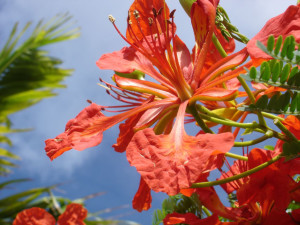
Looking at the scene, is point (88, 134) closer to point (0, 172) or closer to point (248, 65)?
point (248, 65)

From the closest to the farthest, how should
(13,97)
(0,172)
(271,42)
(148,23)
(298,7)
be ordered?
(271,42) → (298,7) → (148,23) → (0,172) → (13,97)

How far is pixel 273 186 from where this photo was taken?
1.70 feet

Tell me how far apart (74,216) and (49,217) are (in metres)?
0.08

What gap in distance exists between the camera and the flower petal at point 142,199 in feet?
2.04

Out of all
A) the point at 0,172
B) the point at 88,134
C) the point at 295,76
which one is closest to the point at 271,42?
the point at 295,76

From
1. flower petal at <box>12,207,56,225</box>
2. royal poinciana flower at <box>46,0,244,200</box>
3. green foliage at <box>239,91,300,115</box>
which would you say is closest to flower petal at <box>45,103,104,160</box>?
royal poinciana flower at <box>46,0,244,200</box>

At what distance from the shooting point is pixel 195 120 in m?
0.57

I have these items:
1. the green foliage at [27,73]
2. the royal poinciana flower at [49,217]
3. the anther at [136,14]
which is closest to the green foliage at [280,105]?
the anther at [136,14]

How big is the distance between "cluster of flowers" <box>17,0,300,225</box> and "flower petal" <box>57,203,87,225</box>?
0.32 meters

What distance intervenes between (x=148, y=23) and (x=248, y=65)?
223 millimetres

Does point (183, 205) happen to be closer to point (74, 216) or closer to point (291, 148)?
point (291, 148)

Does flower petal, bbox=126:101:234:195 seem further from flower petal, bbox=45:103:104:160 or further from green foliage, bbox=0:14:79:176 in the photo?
green foliage, bbox=0:14:79:176

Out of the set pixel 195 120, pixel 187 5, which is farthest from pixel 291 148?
pixel 187 5

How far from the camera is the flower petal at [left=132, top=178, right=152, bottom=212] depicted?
2.04 feet
